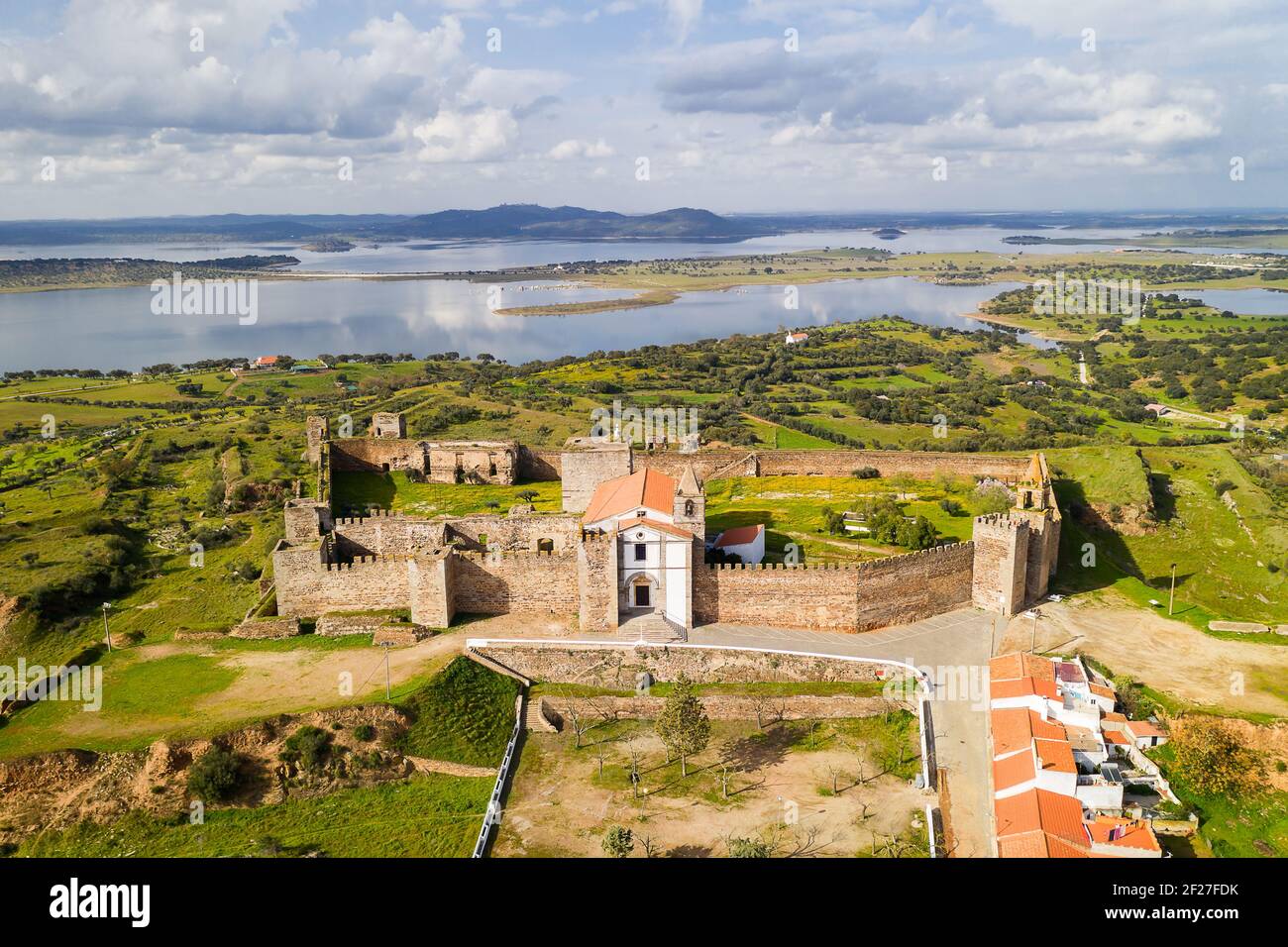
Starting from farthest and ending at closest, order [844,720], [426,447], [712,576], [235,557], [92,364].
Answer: [92,364] < [426,447] < [235,557] < [712,576] < [844,720]

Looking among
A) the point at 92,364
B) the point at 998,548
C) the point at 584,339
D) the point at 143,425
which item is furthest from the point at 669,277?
the point at 998,548

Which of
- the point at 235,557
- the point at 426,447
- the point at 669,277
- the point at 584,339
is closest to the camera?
the point at 235,557

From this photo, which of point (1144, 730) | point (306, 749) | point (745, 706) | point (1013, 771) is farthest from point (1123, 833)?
point (306, 749)

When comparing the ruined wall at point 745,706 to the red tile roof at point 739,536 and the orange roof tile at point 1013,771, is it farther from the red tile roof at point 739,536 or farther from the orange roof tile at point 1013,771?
the red tile roof at point 739,536

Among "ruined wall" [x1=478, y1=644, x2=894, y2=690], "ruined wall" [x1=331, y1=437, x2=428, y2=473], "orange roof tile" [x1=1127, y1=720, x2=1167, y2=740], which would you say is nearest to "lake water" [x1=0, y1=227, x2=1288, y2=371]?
"ruined wall" [x1=331, y1=437, x2=428, y2=473]

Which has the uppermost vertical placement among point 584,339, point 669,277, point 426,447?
point 669,277

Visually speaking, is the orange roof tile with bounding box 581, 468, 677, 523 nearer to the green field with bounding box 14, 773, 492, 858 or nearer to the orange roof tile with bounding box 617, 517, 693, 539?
the orange roof tile with bounding box 617, 517, 693, 539

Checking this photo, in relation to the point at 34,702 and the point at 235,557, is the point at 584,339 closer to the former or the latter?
the point at 235,557
